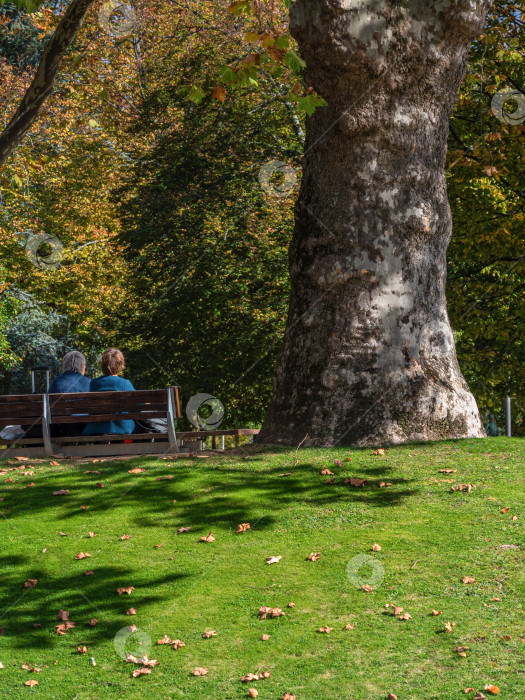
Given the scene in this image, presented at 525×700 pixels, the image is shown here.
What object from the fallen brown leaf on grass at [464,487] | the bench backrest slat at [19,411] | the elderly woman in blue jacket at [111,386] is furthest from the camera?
the elderly woman in blue jacket at [111,386]

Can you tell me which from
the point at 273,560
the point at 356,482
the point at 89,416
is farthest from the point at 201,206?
the point at 273,560

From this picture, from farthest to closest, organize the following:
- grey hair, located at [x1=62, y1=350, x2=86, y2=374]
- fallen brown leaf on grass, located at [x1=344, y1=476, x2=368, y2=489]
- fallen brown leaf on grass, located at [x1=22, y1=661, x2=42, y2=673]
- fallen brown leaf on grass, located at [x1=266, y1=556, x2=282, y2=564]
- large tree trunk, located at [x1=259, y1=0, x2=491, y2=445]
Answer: grey hair, located at [x1=62, y1=350, x2=86, y2=374] → large tree trunk, located at [x1=259, y1=0, x2=491, y2=445] → fallen brown leaf on grass, located at [x1=344, y1=476, x2=368, y2=489] → fallen brown leaf on grass, located at [x1=266, y1=556, x2=282, y2=564] → fallen brown leaf on grass, located at [x1=22, y1=661, x2=42, y2=673]

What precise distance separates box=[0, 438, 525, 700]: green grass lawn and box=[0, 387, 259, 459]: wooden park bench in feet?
3.56

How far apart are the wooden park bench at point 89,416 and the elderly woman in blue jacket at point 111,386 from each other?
142 millimetres

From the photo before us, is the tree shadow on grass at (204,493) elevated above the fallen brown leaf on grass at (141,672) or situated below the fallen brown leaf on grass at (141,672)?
above

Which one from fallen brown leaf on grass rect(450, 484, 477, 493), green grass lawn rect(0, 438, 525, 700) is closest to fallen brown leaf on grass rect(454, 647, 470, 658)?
green grass lawn rect(0, 438, 525, 700)

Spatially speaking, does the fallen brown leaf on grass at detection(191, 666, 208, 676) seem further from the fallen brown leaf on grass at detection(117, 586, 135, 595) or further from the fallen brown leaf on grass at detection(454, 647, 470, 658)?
the fallen brown leaf on grass at detection(454, 647, 470, 658)

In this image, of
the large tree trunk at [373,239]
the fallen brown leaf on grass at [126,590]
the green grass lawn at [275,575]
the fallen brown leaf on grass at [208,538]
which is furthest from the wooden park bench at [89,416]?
the fallen brown leaf on grass at [126,590]

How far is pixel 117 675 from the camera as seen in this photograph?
15.9ft

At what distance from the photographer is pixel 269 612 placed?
5402mm

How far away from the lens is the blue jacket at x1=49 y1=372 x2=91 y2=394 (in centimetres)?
1051

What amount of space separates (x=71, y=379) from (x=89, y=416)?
1061mm

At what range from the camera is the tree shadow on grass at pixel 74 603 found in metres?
5.36

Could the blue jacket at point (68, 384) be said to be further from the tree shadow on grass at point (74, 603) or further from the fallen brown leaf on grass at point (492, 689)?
the fallen brown leaf on grass at point (492, 689)
